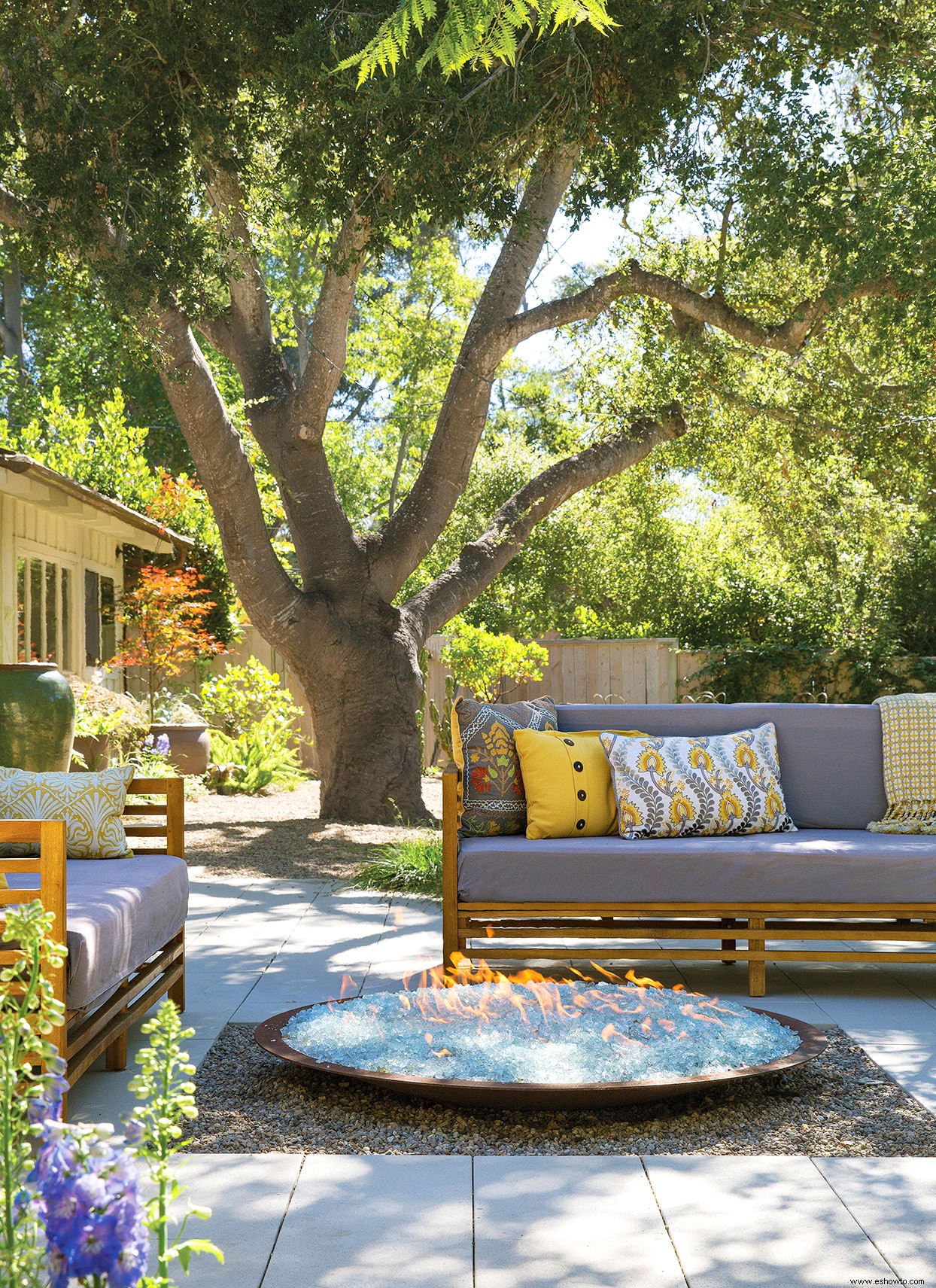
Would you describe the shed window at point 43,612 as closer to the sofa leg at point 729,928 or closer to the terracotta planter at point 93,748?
the terracotta planter at point 93,748

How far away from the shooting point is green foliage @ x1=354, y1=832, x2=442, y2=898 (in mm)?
6457

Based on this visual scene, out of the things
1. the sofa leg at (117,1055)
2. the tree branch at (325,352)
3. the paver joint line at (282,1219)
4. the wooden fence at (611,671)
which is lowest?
the paver joint line at (282,1219)

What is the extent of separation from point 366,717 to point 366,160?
385cm

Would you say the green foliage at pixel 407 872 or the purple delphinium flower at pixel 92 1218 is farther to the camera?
the green foliage at pixel 407 872

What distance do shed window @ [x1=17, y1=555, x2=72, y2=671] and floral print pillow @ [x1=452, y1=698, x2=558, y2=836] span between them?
18.1ft

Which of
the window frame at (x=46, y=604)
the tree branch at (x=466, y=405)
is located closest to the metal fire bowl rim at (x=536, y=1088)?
the tree branch at (x=466, y=405)

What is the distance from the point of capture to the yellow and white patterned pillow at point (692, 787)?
179 inches

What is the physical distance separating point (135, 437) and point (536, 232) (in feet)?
21.3

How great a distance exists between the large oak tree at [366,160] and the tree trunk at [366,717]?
2cm

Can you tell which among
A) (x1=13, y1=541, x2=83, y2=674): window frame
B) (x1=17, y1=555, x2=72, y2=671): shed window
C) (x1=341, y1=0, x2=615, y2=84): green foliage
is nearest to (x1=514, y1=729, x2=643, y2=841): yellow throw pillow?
(x1=341, y1=0, x2=615, y2=84): green foliage

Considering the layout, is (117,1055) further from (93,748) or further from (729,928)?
(93,748)

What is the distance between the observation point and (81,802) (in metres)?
3.92

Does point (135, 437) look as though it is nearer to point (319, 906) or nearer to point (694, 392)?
point (694, 392)

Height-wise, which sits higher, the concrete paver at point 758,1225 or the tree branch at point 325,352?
the tree branch at point 325,352
